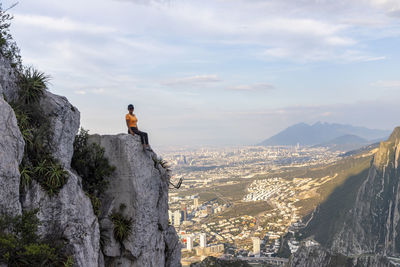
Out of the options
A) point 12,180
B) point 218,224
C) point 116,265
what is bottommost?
point 218,224

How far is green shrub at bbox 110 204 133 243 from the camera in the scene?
512 inches

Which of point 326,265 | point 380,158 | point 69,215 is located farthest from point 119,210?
point 380,158

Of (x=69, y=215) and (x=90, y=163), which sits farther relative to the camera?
(x=90, y=163)

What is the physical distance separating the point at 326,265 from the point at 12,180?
46.0 metres

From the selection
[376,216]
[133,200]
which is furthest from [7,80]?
[376,216]

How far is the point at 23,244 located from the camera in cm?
912

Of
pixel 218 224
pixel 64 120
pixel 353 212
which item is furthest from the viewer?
pixel 218 224

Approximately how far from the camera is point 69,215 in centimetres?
1052

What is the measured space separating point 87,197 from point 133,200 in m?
2.15

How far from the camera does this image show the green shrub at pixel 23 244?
344 inches

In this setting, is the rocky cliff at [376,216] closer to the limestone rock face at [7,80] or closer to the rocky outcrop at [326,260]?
the rocky outcrop at [326,260]

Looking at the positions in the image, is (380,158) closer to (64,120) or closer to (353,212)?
(353,212)

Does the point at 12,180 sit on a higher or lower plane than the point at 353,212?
higher

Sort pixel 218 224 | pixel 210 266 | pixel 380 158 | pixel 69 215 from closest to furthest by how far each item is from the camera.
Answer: pixel 69 215, pixel 210 266, pixel 218 224, pixel 380 158
